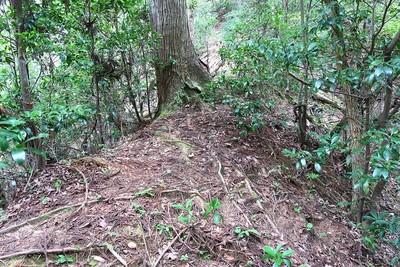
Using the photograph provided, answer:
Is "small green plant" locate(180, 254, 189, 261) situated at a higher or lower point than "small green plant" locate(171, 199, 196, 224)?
lower

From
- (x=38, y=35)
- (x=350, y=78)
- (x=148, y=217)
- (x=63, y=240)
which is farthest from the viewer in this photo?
(x=38, y=35)

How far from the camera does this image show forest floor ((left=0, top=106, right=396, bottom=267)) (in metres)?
2.29

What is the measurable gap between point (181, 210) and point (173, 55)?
3.35 metres

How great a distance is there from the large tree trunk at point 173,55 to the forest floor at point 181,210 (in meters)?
0.88

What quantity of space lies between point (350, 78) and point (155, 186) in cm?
237

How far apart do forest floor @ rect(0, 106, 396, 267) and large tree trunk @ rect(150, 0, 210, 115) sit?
877mm

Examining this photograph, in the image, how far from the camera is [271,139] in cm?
461

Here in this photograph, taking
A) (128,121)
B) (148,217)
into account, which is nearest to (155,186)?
(148,217)

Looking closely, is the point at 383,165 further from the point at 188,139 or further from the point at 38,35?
the point at 38,35

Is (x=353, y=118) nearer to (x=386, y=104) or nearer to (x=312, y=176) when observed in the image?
(x=386, y=104)

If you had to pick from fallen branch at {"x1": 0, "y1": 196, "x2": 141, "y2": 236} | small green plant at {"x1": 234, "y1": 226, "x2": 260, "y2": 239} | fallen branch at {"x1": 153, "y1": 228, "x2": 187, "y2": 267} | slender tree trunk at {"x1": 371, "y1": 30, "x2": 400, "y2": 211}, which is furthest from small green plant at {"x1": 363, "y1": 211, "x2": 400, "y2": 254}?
fallen branch at {"x1": 0, "y1": 196, "x2": 141, "y2": 236}

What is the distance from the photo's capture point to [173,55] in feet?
17.2

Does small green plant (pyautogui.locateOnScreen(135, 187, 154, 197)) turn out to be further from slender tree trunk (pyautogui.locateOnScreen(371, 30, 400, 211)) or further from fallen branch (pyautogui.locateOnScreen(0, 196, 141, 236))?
slender tree trunk (pyautogui.locateOnScreen(371, 30, 400, 211))

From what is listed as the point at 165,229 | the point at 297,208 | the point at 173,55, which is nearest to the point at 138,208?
the point at 165,229
